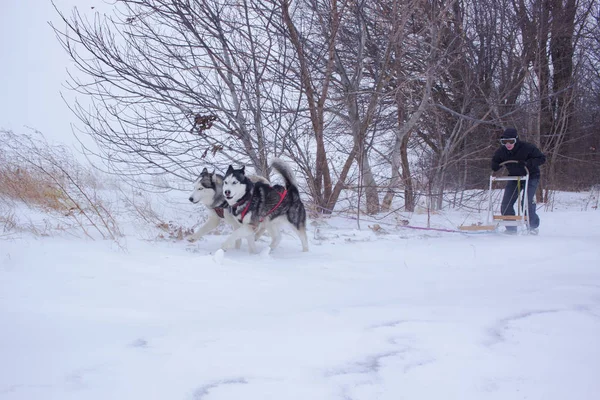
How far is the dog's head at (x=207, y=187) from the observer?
5.20 m

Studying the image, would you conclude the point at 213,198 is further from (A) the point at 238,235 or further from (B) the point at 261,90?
(B) the point at 261,90

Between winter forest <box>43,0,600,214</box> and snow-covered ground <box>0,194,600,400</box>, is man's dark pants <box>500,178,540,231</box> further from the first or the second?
snow-covered ground <box>0,194,600,400</box>

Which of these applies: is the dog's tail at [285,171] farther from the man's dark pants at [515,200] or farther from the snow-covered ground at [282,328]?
the man's dark pants at [515,200]

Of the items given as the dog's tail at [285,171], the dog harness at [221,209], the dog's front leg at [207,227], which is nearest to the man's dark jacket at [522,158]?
the dog's tail at [285,171]

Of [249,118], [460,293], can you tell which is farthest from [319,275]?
[249,118]

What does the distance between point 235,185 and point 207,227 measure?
730 mm

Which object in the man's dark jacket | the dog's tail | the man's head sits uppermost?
the man's head

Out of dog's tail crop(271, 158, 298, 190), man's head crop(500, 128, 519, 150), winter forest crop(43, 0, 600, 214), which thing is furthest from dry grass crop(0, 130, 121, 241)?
man's head crop(500, 128, 519, 150)

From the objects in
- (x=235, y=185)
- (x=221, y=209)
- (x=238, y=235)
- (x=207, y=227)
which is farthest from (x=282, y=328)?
(x=221, y=209)

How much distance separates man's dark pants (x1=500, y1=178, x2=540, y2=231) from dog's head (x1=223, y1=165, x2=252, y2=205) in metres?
4.00

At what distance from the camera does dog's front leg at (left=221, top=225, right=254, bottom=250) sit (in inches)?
183

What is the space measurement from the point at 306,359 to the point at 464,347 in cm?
71

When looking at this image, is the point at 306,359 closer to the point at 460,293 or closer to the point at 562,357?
the point at 562,357

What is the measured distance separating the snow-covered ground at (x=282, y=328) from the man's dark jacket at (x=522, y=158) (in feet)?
8.52
